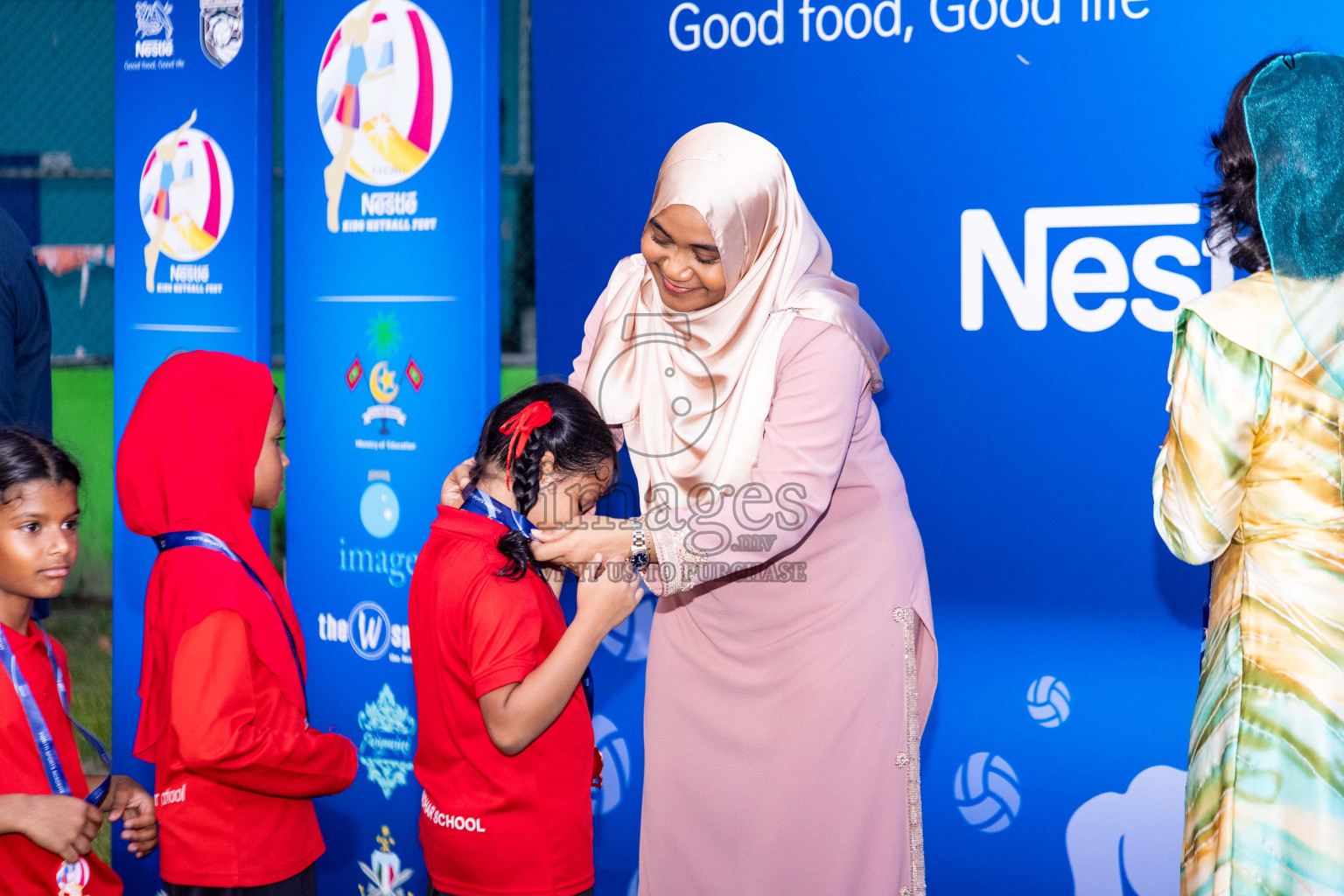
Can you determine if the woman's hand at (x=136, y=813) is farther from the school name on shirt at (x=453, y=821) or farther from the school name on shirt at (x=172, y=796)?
the school name on shirt at (x=453, y=821)

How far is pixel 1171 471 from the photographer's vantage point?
1.81m

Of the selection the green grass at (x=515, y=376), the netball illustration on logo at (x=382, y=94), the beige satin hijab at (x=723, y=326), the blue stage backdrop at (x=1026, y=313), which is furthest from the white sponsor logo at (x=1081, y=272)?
the green grass at (x=515, y=376)

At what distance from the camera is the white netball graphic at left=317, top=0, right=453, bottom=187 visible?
10.3 ft

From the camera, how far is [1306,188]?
1.72 meters

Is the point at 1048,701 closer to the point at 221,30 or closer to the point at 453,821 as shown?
the point at 453,821

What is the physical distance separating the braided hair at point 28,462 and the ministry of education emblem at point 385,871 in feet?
5.37

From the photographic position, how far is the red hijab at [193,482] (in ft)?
6.93

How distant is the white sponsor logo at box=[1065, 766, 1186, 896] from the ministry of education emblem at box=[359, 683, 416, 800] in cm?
176

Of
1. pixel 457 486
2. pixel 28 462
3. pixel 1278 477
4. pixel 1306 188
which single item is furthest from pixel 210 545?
pixel 1306 188

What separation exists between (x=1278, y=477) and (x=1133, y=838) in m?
1.35

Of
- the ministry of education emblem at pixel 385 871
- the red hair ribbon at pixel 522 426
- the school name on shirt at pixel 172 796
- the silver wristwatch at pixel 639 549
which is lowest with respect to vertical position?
the ministry of education emblem at pixel 385 871

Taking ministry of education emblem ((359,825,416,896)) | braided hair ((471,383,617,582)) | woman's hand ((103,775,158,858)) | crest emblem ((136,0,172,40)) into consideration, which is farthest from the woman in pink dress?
crest emblem ((136,0,172,40))

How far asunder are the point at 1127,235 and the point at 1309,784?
4.47 ft

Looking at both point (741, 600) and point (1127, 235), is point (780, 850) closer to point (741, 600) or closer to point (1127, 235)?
point (741, 600)
